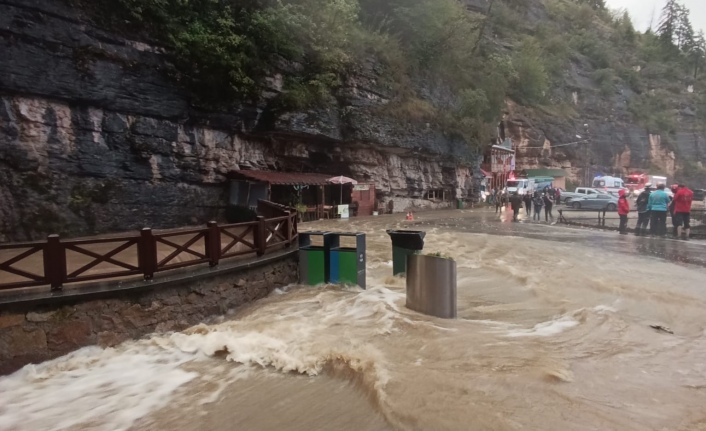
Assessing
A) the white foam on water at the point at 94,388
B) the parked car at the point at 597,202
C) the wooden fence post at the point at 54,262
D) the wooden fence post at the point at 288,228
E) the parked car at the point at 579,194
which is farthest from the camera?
the parked car at the point at 579,194

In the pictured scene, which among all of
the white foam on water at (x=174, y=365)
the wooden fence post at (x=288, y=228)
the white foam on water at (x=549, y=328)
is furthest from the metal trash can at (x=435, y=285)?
the wooden fence post at (x=288, y=228)

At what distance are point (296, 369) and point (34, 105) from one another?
49.1 feet

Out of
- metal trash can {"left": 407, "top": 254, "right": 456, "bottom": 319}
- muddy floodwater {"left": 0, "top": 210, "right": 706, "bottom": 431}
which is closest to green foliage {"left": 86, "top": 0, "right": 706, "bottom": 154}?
muddy floodwater {"left": 0, "top": 210, "right": 706, "bottom": 431}

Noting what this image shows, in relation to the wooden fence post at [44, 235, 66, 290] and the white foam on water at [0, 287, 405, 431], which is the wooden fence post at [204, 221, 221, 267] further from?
the wooden fence post at [44, 235, 66, 290]

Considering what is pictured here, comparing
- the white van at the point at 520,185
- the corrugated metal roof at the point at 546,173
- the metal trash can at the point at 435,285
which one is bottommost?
the metal trash can at the point at 435,285

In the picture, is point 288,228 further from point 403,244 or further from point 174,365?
point 174,365

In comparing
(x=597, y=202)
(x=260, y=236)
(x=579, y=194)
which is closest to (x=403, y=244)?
(x=260, y=236)

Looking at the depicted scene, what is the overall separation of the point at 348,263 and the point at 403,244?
1.63 meters

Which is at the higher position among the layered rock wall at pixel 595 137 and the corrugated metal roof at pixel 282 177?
the layered rock wall at pixel 595 137

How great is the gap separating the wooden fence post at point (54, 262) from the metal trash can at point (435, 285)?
5.93 meters

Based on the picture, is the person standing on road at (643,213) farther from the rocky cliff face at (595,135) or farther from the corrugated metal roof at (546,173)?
the rocky cliff face at (595,135)

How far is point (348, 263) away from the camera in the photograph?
1006 cm

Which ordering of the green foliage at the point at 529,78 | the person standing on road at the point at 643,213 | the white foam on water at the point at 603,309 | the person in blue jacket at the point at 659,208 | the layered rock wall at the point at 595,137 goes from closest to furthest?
the white foam on water at the point at 603,309, the person in blue jacket at the point at 659,208, the person standing on road at the point at 643,213, the green foliage at the point at 529,78, the layered rock wall at the point at 595,137

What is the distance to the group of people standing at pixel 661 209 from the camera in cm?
1617
